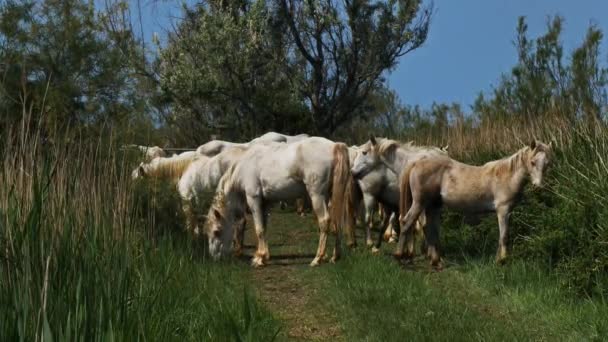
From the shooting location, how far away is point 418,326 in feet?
20.9

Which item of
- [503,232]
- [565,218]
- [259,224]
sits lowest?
[503,232]

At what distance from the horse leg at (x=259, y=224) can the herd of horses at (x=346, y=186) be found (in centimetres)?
1

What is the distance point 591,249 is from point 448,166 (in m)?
2.88

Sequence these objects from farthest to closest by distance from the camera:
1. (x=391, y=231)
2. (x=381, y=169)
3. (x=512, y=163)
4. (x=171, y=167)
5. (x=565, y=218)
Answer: (x=171, y=167) → (x=391, y=231) → (x=381, y=169) → (x=512, y=163) → (x=565, y=218)

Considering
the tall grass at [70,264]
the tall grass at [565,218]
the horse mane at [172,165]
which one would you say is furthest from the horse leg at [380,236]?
the tall grass at [70,264]

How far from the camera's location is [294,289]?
9.09 meters

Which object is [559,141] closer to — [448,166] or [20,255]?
[448,166]

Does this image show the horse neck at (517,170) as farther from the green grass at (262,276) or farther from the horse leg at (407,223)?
the horse leg at (407,223)

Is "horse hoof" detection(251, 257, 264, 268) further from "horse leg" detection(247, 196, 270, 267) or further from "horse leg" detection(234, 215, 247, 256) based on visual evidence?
"horse leg" detection(234, 215, 247, 256)

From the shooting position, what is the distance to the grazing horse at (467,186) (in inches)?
378

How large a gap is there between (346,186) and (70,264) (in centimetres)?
689

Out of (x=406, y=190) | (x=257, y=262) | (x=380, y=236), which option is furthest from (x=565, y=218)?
(x=257, y=262)

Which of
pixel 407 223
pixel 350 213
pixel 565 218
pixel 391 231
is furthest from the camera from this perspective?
pixel 391 231

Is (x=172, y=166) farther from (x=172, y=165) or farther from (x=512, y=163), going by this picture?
(x=512, y=163)
